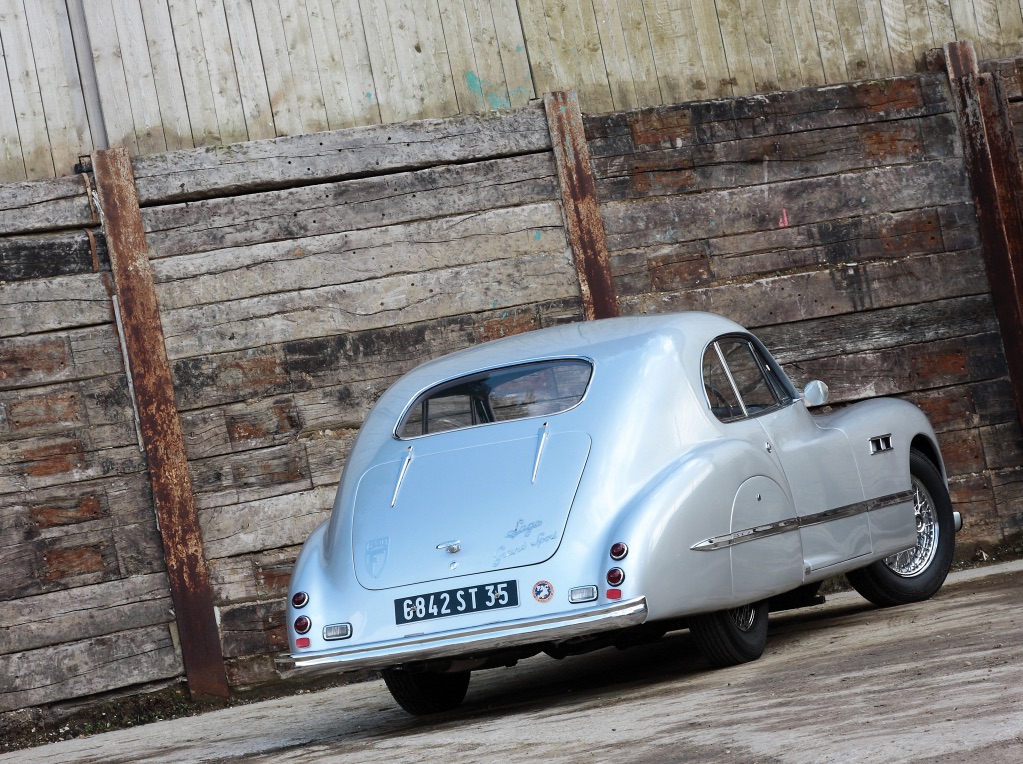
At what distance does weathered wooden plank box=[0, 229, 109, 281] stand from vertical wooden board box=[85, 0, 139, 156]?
65 cm

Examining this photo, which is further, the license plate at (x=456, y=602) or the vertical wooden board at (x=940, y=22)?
the vertical wooden board at (x=940, y=22)

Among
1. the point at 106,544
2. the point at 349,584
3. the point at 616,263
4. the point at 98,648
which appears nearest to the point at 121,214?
the point at 106,544

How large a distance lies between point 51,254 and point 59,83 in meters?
1.09

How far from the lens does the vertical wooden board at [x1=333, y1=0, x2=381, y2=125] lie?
8.08 meters

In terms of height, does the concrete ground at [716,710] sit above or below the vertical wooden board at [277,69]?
below

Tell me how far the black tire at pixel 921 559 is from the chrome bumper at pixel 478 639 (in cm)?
240

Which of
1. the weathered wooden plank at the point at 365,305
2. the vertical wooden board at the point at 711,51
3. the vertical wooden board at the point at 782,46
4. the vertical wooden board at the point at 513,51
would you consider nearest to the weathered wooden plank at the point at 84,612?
the weathered wooden plank at the point at 365,305

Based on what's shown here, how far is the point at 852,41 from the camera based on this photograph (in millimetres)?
8695

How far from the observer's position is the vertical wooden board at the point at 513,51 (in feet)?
27.1

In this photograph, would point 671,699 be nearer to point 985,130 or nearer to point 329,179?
point 329,179

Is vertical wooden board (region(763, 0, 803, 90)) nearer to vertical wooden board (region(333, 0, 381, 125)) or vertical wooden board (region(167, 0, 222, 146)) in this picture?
vertical wooden board (region(333, 0, 381, 125))

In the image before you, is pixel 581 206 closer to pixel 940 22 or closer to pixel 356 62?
pixel 356 62

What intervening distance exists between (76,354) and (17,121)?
1.49 metres

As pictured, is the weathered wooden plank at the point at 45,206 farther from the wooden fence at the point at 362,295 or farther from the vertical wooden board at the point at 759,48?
the vertical wooden board at the point at 759,48
